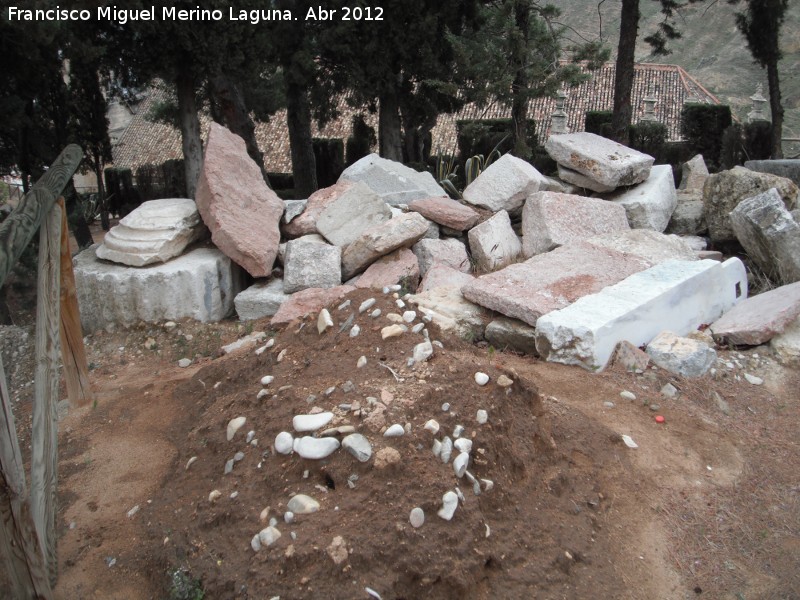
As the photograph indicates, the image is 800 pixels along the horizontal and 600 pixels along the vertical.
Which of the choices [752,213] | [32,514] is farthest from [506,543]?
[752,213]

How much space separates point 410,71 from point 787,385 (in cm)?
756

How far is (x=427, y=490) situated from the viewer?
8.17 ft

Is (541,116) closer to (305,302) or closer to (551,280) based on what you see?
(551,280)

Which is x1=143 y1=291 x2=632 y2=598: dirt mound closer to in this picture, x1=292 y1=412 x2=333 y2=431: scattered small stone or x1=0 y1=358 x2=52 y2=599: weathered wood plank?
x1=292 y1=412 x2=333 y2=431: scattered small stone

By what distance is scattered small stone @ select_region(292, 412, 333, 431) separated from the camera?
2744 mm

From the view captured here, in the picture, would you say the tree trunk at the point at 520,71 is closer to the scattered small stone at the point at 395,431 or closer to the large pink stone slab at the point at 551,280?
the large pink stone slab at the point at 551,280

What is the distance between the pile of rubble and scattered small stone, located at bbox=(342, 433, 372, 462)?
6.52 feet

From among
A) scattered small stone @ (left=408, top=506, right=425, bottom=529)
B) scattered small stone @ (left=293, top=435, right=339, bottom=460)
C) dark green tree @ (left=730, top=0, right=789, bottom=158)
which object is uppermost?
dark green tree @ (left=730, top=0, right=789, bottom=158)

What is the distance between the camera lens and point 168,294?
18.0ft

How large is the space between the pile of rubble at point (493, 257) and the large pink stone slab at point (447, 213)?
0.01 m

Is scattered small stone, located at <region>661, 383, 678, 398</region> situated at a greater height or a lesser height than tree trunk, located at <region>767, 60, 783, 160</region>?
lesser

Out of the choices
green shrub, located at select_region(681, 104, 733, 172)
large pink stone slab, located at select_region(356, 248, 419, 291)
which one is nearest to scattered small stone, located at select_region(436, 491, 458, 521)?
large pink stone slab, located at select_region(356, 248, 419, 291)

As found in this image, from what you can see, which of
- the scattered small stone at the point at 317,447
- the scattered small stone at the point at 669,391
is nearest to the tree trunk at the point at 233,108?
the scattered small stone at the point at 669,391

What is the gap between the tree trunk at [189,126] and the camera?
8352 mm
